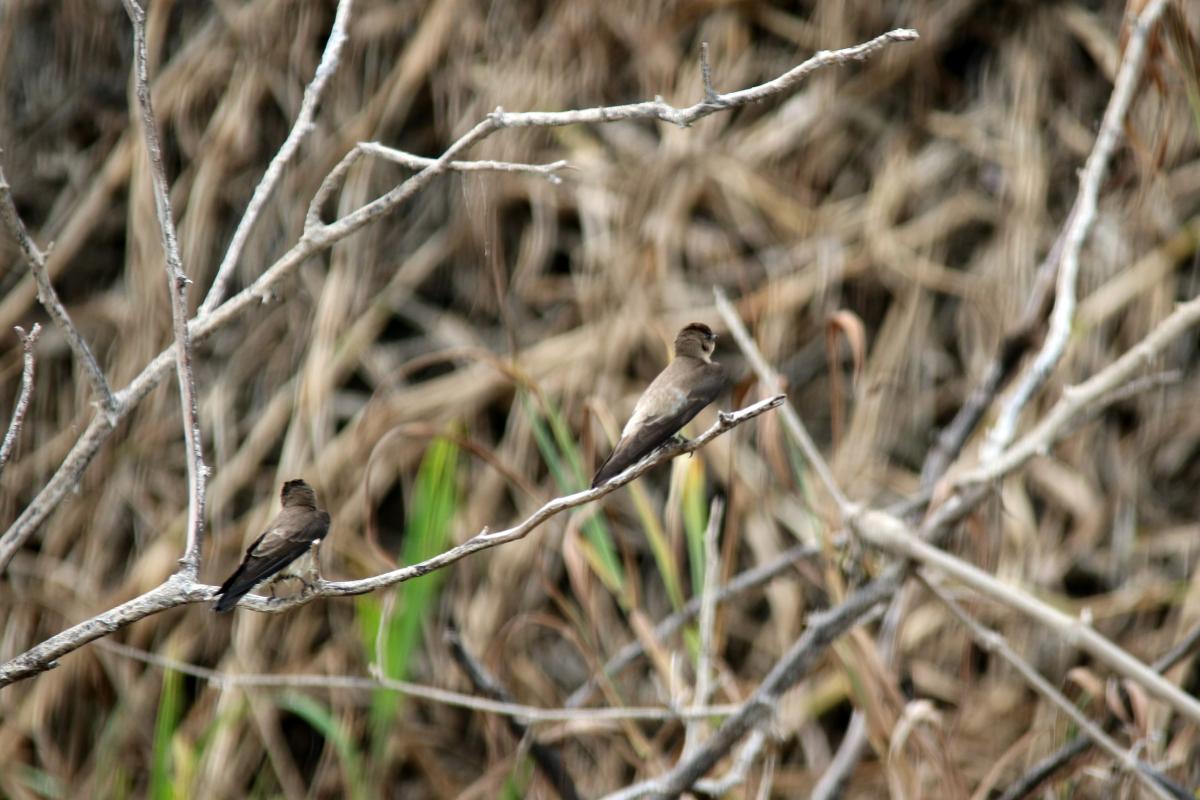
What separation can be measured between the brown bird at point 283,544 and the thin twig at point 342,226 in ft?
0.90

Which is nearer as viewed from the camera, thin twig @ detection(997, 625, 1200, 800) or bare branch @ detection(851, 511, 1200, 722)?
bare branch @ detection(851, 511, 1200, 722)

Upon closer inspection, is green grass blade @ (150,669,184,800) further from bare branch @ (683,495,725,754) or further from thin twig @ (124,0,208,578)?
thin twig @ (124,0,208,578)

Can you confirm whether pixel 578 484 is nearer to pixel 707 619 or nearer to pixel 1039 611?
pixel 707 619

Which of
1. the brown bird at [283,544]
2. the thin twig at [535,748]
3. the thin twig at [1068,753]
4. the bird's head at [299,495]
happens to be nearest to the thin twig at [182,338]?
the brown bird at [283,544]

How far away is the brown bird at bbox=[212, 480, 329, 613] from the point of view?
1.96 metres

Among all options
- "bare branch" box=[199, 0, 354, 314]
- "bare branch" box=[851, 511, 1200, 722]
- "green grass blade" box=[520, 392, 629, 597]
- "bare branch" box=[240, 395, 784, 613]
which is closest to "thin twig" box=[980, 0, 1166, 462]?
"bare branch" box=[851, 511, 1200, 722]

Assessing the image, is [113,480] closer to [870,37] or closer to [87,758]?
[87,758]

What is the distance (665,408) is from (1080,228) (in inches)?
51.2

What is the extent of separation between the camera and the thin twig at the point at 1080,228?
296 cm

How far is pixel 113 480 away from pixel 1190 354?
10.7 feet

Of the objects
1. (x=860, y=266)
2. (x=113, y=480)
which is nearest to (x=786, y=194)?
(x=860, y=266)

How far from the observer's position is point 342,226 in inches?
74.7

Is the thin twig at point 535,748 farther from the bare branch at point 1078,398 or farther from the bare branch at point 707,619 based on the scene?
the bare branch at point 1078,398

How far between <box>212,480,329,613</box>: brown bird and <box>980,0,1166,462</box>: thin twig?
158cm
